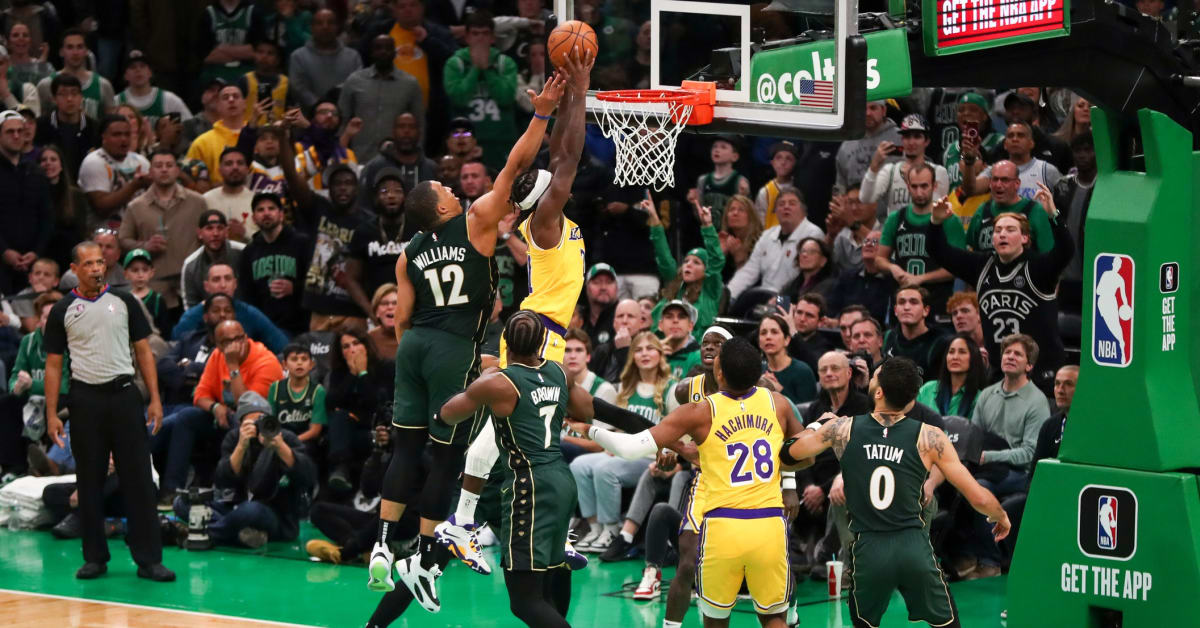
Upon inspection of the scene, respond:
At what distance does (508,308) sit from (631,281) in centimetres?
118

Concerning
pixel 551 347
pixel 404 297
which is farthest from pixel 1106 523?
pixel 404 297

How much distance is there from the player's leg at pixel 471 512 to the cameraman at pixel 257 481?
4.16m

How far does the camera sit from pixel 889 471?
8.70 m

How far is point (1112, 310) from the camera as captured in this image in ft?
30.0

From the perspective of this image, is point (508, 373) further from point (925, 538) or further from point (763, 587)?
point (925, 538)

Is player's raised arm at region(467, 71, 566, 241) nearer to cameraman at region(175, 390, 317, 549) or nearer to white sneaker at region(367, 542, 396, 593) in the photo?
white sneaker at region(367, 542, 396, 593)

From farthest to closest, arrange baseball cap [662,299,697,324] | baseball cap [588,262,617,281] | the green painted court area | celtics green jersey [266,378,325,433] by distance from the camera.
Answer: baseball cap [588,262,617,281], celtics green jersey [266,378,325,433], baseball cap [662,299,697,324], the green painted court area

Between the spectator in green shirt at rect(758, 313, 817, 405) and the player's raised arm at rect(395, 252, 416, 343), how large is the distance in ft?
11.3

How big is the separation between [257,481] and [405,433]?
396cm

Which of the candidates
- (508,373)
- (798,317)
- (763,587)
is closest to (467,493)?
(508,373)

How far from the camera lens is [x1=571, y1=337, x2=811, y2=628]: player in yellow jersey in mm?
8578

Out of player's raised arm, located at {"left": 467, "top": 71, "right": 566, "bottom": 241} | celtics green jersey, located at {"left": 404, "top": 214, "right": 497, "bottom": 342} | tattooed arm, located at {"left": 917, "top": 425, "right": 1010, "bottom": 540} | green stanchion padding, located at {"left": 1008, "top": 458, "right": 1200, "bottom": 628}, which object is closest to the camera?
tattooed arm, located at {"left": 917, "top": 425, "right": 1010, "bottom": 540}

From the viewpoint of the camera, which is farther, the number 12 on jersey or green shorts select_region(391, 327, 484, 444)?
green shorts select_region(391, 327, 484, 444)

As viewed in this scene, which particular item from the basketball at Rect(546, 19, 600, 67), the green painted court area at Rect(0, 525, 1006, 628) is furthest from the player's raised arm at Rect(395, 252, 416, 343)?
the green painted court area at Rect(0, 525, 1006, 628)
